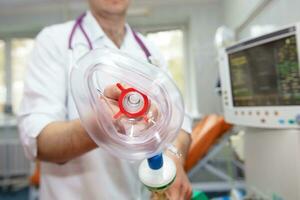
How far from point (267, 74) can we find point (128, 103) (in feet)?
2.59

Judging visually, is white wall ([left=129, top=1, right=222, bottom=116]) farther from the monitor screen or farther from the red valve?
the red valve

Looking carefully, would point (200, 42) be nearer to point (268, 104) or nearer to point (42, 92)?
point (268, 104)

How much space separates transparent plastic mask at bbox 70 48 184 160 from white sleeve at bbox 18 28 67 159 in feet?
0.84

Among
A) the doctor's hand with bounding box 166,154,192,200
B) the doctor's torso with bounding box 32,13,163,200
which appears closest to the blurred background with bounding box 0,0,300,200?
the doctor's torso with bounding box 32,13,163,200

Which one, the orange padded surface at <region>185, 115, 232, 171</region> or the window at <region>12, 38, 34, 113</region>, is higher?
the window at <region>12, 38, 34, 113</region>

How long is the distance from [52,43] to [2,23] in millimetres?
3514

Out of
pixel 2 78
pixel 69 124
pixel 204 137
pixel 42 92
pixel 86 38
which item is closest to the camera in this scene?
pixel 69 124

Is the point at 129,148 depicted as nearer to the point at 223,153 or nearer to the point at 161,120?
the point at 161,120

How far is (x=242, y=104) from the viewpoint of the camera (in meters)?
1.20

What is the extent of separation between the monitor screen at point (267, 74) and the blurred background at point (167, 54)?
185 centimetres

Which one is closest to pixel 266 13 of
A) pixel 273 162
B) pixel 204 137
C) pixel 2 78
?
pixel 204 137

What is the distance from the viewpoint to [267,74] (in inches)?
41.4

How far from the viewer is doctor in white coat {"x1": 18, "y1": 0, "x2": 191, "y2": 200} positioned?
629 millimetres

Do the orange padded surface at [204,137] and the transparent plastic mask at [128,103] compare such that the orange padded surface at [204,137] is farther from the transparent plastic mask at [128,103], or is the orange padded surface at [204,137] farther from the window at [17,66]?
the window at [17,66]
